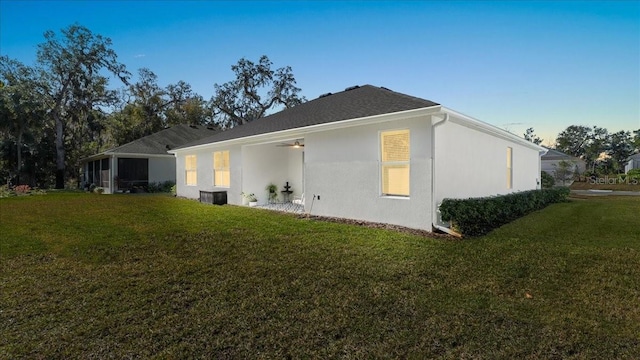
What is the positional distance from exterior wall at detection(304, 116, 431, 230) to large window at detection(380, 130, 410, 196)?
0.15 m

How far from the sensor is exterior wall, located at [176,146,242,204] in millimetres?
13047

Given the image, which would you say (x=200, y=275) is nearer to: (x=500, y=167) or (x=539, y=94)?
(x=500, y=167)

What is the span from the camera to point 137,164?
22500 millimetres

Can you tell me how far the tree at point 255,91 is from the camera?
3606 centimetres

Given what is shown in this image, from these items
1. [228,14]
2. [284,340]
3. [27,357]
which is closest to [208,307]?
[284,340]

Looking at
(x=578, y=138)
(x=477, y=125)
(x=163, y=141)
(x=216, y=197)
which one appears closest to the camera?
(x=477, y=125)

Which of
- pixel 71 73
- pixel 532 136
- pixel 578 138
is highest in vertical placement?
pixel 71 73

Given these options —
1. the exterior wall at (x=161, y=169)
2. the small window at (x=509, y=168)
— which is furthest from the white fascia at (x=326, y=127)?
the exterior wall at (x=161, y=169)

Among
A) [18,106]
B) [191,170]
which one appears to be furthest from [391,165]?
[18,106]

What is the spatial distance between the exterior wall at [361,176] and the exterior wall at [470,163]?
0.35 m

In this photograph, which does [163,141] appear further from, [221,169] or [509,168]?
[509,168]

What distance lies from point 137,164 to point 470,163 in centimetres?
2177

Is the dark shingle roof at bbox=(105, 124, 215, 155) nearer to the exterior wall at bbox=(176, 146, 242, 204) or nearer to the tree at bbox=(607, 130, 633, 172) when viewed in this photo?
the exterior wall at bbox=(176, 146, 242, 204)

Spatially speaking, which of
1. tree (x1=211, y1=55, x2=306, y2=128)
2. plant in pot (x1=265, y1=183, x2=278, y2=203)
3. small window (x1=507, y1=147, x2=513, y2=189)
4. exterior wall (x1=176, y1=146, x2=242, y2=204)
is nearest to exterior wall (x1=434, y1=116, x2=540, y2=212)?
small window (x1=507, y1=147, x2=513, y2=189)
